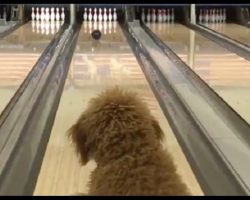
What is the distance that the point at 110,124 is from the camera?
150 cm

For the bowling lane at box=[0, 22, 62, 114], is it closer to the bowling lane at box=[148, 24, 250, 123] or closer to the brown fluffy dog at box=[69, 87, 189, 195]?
the bowling lane at box=[148, 24, 250, 123]

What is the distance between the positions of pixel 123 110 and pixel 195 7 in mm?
7689

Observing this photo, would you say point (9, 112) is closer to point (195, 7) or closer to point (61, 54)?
point (61, 54)

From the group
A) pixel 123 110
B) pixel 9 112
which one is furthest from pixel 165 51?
pixel 123 110

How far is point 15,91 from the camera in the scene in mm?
4016

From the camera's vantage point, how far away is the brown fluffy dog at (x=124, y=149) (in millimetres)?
1384

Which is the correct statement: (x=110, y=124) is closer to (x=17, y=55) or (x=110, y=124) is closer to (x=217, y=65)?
(x=217, y=65)

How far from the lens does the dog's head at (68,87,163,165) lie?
4.86 feet

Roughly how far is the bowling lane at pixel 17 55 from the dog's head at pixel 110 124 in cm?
200

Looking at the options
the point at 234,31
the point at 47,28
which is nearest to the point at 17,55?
the point at 47,28

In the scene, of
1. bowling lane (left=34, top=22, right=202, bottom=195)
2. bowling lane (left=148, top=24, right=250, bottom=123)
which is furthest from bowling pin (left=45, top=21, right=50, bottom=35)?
bowling lane (left=148, top=24, right=250, bottom=123)

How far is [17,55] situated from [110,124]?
4202 millimetres

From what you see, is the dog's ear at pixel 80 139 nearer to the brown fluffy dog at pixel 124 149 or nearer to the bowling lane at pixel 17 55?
the brown fluffy dog at pixel 124 149

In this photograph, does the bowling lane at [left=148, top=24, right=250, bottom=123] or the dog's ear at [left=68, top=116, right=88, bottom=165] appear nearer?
the dog's ear at [left=68, top=116, right=88, bottom=165]
